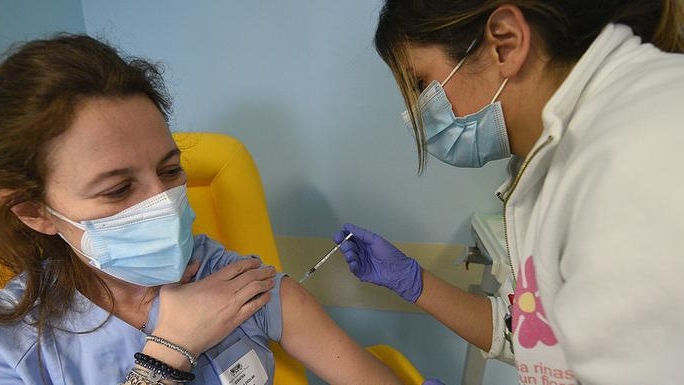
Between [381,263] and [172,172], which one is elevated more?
[172,172]

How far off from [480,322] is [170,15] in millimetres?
1376

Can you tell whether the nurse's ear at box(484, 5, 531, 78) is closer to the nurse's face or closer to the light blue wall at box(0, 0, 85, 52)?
the nurse's face

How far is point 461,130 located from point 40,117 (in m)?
0.80

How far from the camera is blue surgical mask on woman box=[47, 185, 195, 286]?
85 cm

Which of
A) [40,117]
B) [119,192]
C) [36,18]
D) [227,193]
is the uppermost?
[36,18]

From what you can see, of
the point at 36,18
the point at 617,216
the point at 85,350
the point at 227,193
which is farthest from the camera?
the point at 36,18

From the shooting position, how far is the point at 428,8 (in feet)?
2.58

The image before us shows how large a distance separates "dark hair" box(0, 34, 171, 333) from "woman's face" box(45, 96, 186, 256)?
21mm

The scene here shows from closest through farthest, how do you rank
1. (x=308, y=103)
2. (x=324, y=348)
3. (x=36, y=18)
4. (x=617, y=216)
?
(x=617, y=216)
(x=324, y=348)
(x=36, y=18)
(x=308, y=103)

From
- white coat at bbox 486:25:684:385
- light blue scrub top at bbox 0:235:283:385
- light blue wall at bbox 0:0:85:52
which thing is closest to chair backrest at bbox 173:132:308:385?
light blue scrub top at bbox 0:235:283:385

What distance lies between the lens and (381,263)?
1322 mm

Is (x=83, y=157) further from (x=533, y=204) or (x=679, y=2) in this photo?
(x=679, y=2)

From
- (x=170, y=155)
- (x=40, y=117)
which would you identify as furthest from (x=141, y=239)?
(x=40, y=117)

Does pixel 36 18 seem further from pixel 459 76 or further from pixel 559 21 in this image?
pixel 559 21
